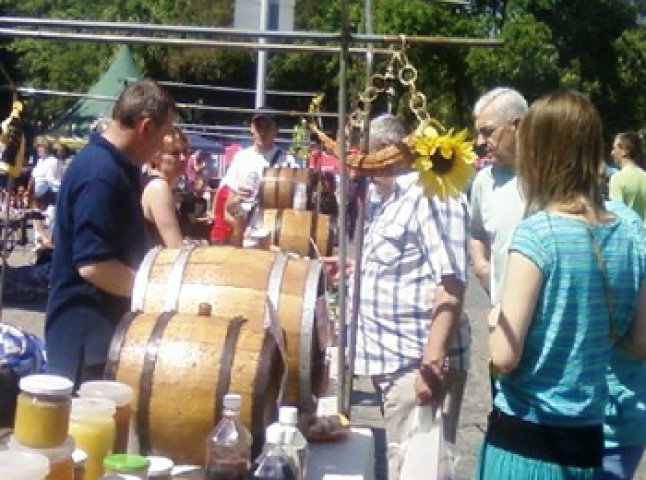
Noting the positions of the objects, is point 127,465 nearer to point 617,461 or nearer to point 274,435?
point 274,435

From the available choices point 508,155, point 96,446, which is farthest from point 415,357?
point 96,446

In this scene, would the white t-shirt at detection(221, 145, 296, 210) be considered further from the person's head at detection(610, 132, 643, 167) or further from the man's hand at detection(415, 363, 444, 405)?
the man's hand at detection(415, 363, 444, 405)

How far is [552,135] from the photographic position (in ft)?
9.59

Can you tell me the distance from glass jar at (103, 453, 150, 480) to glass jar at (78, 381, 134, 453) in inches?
6.9

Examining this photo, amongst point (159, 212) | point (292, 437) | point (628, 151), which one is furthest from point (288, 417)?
point (628, 151)

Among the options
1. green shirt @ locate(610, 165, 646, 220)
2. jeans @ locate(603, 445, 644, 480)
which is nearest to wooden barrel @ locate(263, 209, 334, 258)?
A: green shirt @ locate(610, 165, 646, 220)

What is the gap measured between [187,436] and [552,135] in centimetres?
109

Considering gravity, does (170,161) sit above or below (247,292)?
above

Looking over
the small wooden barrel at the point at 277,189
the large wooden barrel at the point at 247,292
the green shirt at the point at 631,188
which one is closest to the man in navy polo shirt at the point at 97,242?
the large wooden barrel at the point at 247,292

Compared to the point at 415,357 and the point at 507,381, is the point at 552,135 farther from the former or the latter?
the point at 415,357

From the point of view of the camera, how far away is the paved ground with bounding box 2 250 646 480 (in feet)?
21.3

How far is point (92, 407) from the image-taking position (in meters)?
2.74

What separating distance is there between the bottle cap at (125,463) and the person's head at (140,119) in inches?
52.0

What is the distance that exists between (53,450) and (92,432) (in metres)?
0.27
